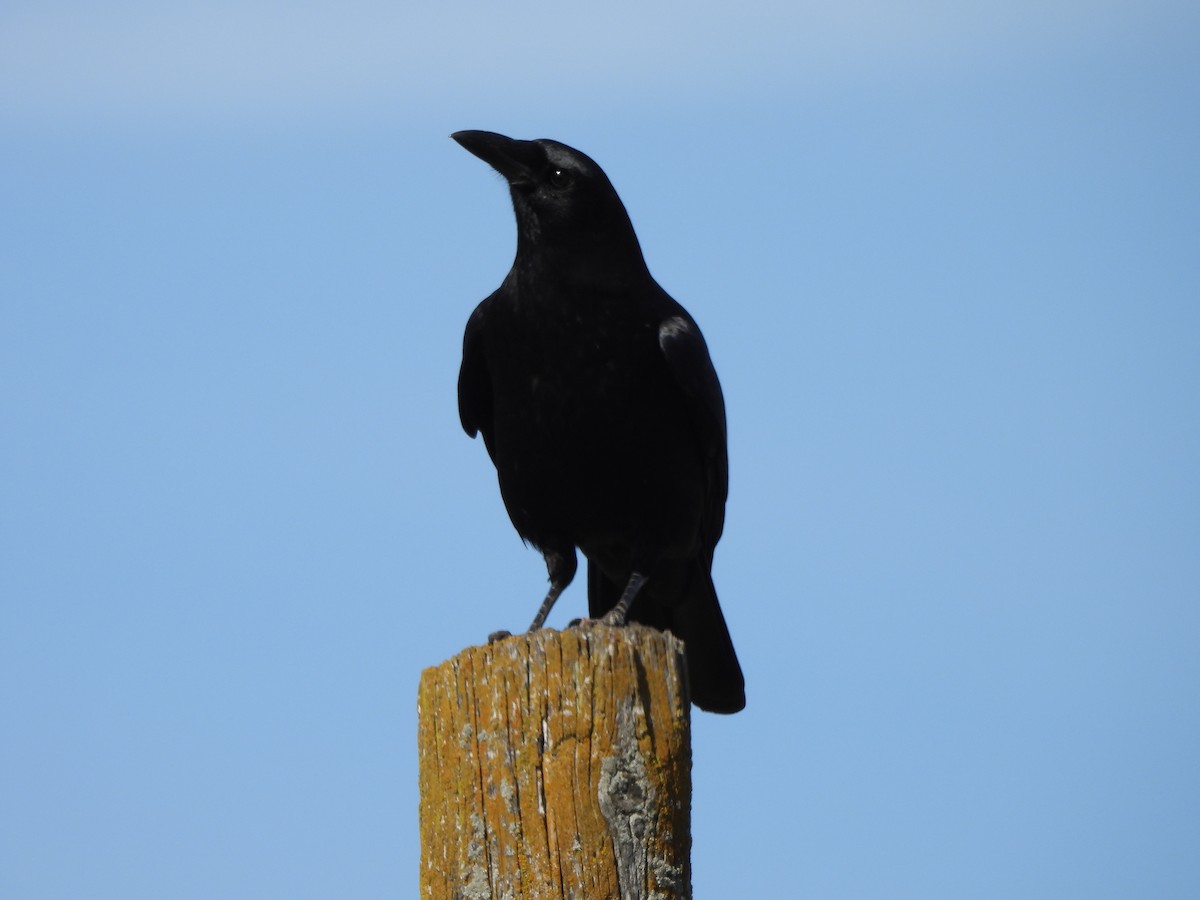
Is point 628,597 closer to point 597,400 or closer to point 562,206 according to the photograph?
point 597,400

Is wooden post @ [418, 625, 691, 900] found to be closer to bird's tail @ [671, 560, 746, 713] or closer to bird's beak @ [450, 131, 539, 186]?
bird's tail @ [671, 560, 746, 713]

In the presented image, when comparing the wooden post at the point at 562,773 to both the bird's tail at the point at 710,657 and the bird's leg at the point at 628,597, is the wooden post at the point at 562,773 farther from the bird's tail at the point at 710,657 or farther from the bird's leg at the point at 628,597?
the bird's tail at the point at 710,657

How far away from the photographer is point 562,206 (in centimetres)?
577

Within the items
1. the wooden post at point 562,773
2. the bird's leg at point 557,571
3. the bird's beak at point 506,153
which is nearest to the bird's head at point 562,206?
the bird's beak at point 506,153

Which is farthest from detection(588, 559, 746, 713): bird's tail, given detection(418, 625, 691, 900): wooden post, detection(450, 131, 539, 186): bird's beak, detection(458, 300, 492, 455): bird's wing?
detection(418, 625, 691, 900): wooden post

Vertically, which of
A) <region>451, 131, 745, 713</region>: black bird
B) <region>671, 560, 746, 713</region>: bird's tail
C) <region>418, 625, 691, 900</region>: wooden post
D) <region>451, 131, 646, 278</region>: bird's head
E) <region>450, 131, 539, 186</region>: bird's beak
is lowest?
<region>418, 625, 691, 900</region>: wooden post

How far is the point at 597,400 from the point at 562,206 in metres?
0.84

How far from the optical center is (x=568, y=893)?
10.2 feet

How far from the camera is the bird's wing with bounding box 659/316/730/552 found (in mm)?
5574

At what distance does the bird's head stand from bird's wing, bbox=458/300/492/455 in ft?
1.16

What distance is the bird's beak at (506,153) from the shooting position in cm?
586

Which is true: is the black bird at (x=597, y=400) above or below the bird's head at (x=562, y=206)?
below

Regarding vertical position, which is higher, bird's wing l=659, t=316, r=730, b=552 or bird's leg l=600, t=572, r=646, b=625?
bird's wing l=659, t=316, r=730, b=552

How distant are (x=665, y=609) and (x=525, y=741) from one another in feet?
9.46
